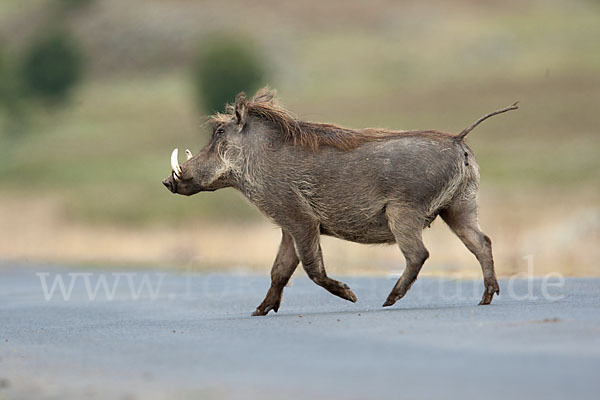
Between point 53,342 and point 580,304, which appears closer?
point 53,342

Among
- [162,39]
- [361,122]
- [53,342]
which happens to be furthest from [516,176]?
[162,39]

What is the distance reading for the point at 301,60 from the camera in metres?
91.8

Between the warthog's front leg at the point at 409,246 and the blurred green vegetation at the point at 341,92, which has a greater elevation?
the blurred green vegetation at the point at 341,92

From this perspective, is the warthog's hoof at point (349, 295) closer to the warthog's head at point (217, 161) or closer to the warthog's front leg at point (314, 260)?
the warthog's front leg at point (314, 260)

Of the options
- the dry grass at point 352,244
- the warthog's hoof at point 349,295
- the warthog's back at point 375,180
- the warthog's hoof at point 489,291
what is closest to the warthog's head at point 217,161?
the warthog's back at point 375,180

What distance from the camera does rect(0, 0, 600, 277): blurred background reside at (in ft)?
96.4

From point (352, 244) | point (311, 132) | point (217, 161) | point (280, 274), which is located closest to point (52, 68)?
point (352, 244)

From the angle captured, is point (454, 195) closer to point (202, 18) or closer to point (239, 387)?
point (239, 387)

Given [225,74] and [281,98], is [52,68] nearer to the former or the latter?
[225,74]

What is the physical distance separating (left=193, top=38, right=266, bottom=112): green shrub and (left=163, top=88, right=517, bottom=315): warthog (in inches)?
2426

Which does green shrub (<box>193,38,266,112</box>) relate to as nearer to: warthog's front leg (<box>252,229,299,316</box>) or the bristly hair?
the bristly hair

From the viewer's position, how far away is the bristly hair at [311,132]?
12.2 meters

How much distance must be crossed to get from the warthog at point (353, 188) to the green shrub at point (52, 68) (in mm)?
73637

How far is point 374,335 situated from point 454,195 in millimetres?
3015
